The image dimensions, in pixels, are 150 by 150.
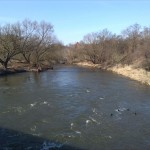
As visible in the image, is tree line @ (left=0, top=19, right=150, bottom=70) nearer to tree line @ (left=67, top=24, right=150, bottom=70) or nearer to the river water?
tree line @ (left=67, top=24, right=150, bottom=70)

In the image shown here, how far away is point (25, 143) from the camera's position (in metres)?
17.2

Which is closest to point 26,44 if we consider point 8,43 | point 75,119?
point 8,43

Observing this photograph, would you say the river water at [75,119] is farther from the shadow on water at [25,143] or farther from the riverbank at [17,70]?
the riverbank at [17,70]

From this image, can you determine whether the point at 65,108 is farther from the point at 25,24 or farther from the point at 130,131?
the point at 25,24

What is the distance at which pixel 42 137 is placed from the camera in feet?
59.9

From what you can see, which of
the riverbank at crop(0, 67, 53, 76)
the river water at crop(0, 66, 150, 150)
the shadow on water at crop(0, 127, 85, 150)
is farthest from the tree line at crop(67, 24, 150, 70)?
the shadow on water at crop(0, 127, 85, 150)

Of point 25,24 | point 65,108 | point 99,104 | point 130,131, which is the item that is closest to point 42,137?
point 130,131

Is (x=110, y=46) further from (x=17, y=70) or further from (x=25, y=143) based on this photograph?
(x=25, y=143)

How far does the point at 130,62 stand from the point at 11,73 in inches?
990

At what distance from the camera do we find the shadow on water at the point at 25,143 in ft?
54.6

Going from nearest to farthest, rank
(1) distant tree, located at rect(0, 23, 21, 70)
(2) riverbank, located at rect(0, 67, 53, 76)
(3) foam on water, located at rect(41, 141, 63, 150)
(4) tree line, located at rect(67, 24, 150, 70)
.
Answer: (3) foam on water, located at rect(41, 141, 63, 150)
(2) riverbank, located at rect(0, 67, 53, 76)
(1) distant tree, located at rect(0, 23, 21, 70)
(4) tree line, located at rect(67, 24, 150, 70)

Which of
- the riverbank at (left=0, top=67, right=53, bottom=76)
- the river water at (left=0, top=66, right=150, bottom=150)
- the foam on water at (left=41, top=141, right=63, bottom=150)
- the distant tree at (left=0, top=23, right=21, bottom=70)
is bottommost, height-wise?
the foam on water at (left=41, top=141, right=63, bottom=150)

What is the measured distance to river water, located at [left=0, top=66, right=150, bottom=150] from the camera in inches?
689

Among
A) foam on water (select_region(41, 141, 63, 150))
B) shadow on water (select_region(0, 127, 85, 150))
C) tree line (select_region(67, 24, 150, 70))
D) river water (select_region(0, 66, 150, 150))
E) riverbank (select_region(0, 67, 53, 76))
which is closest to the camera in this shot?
shadow on water (select_region(0, 127, 85, 150))
